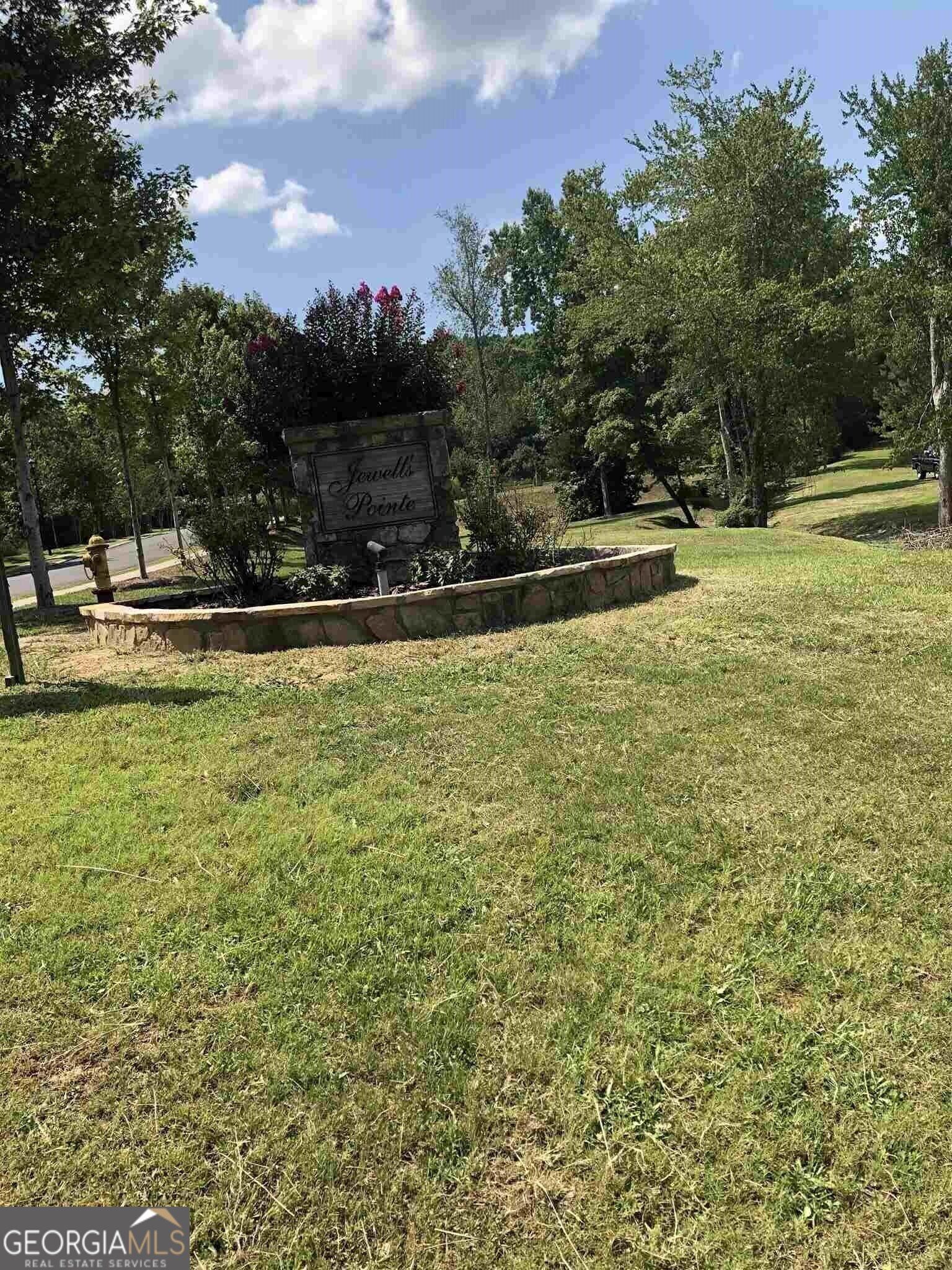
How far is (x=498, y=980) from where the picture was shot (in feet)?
7.06

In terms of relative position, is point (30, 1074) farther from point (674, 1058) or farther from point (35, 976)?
point (674, 1058)

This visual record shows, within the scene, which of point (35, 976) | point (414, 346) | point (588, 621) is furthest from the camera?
point (414, 346)

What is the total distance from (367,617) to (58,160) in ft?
17.8

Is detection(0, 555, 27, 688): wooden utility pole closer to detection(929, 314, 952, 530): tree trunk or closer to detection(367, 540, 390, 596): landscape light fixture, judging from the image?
detection(367, 540, 390, 596): landscape light fixture

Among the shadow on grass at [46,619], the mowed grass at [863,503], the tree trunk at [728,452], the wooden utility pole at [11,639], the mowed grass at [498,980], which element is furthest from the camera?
the mowed grass at [863,503]

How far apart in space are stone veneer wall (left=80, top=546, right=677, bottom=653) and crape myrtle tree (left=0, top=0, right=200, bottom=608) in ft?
9.87

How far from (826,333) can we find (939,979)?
18268mm

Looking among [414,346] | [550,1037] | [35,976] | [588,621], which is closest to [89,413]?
[414,346]

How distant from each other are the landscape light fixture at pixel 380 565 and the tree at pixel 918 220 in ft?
36.7

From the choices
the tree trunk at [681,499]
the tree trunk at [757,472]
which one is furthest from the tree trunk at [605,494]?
the tree trunk at [757,472]

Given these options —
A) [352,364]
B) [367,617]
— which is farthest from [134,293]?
[367,617]

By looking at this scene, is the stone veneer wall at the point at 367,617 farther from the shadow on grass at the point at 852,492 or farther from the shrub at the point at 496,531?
the shadow on grass at the point at 852,492

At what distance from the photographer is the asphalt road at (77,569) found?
55.2 ft

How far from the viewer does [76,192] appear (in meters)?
6.83
